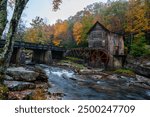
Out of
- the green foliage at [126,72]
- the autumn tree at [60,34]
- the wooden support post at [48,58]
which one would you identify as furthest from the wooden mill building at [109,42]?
the autumn tree at [60,34]

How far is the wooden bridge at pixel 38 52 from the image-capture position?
35600mm

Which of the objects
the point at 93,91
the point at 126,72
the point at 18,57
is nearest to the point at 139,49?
the point at 126,72

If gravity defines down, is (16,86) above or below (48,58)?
below

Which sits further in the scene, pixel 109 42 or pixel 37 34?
pixel 37 34

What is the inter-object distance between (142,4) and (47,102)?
3928cm

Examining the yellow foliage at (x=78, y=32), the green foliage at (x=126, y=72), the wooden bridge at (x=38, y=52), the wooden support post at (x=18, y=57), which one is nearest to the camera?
the green foliage at (x=126, y=72)

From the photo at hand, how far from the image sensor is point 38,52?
144 ft

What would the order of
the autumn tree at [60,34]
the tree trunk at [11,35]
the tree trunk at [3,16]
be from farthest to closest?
the autumn tree at [60,34] < the tree trunk at [3,16] < the tree trunk at [11,35]

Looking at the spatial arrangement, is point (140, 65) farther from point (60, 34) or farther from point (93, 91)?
point (60, 34)

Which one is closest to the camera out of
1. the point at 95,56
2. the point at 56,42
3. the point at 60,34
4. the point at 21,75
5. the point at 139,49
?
the point at 21,75

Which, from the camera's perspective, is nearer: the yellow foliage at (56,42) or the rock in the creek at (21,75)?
the rock in the creek at (21,75)

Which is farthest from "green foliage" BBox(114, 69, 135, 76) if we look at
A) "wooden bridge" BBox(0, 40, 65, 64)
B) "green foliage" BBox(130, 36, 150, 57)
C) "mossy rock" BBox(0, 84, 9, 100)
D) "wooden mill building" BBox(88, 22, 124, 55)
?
"mossy rock" BBox(0, 84, 9, 100)

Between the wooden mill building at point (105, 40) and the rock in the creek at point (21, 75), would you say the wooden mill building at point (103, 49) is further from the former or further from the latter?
the rock in the creek at point (21, 75)

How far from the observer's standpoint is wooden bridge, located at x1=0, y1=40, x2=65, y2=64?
35.6m
